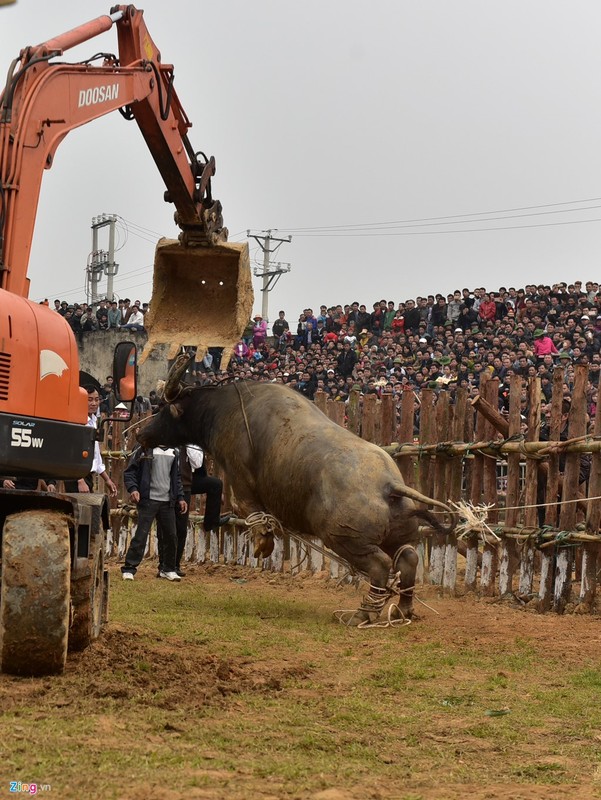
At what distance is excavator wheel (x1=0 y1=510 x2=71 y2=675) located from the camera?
6.73 metres

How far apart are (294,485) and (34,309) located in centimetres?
433

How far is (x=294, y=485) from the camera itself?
37.4 feet

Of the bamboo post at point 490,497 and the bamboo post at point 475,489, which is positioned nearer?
the bamboo post at point 490,497

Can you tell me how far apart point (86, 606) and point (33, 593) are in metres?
1.26

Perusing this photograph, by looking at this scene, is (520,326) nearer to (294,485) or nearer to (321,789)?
(294,485)

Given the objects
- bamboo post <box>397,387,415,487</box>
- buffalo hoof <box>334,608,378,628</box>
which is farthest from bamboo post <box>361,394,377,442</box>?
buffalo hoof <box>334,608,378,628</box>

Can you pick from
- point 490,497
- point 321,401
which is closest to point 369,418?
point 321,401

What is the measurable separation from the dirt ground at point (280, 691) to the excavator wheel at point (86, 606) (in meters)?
0.13

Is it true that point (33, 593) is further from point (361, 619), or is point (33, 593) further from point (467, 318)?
point (467, 318)

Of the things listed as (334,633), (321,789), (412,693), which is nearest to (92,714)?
(321,789)

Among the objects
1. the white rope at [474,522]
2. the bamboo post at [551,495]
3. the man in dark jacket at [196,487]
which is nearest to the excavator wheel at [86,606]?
the white rope at [474,522]

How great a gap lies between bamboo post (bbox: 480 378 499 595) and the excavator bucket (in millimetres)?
3102

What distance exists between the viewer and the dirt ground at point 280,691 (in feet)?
16.5

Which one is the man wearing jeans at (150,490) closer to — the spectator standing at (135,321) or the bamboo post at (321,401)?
the bamboo post at (321,401)
